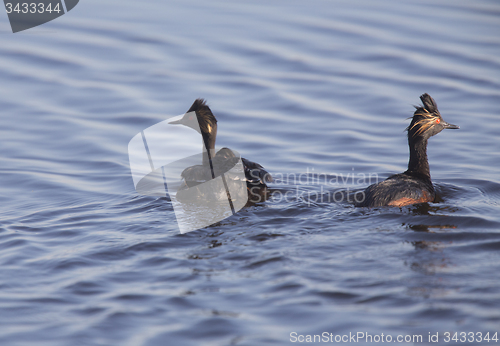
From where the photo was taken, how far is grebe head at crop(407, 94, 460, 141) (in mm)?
8109

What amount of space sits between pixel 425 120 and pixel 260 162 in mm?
3144

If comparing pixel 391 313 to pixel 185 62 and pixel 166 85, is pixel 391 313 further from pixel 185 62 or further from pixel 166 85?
pixel 185 62

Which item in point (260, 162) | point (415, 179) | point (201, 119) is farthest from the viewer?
point (260, 162)

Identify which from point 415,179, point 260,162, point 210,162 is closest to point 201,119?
point 210,162

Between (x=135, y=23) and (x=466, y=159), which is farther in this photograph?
(x=135, y=23)

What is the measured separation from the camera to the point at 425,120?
8.18m

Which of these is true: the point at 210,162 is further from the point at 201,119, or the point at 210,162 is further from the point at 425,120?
the point at 425,120

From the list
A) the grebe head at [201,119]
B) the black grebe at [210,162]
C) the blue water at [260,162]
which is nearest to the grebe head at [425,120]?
the blue water at [260,162]

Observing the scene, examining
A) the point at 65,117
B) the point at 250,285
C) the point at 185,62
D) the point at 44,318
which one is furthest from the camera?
the point at 185,62

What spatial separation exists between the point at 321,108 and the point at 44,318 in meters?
8.44

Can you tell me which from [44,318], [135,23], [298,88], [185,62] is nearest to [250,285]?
[44,318]

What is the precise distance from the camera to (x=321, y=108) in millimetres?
12188

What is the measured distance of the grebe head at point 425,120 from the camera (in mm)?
8109

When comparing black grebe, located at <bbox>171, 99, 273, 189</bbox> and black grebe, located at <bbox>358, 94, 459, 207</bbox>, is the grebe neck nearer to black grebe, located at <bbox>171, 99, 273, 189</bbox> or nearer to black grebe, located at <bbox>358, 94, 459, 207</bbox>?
black grebe, located at <bbox>358, 94, 459, 207</bbox>
